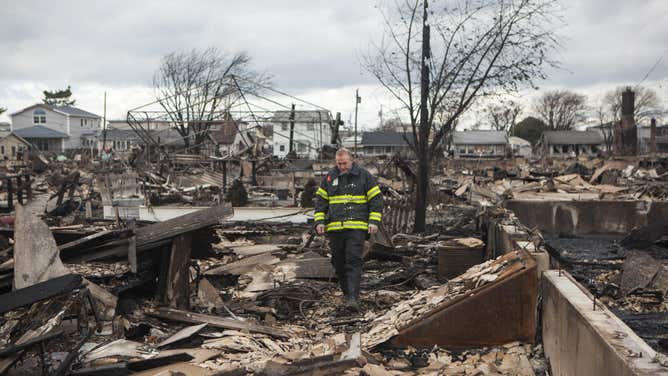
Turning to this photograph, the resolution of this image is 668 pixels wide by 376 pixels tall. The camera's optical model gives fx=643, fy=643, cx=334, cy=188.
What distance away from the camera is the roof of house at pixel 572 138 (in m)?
85.4

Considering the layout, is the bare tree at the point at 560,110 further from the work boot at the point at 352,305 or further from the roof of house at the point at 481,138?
the work boot at the point at 352,305

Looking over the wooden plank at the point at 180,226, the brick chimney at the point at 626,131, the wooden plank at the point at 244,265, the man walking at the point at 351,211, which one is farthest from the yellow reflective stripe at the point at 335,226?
the brick chimney at the point at 626,131

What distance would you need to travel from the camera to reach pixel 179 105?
50.7 metres

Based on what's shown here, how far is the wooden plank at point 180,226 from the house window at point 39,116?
81198mm

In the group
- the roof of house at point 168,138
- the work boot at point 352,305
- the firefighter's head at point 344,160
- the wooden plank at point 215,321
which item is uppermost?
the roof of house at point 168,138

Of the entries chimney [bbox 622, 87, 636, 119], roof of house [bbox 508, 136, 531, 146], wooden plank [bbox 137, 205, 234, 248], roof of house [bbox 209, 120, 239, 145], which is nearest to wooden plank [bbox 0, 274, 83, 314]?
wooden plank [bbox 137, 205, 234, 248]

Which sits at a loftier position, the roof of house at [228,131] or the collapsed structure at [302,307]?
the roof of house at [228,131]

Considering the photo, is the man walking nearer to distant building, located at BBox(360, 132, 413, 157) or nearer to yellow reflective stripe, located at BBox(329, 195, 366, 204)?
yellow reflective stripe, located at BBox(329, 195, 366, 204)

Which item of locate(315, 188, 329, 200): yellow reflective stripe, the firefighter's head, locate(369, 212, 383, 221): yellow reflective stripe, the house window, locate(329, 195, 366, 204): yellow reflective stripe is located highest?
the house window

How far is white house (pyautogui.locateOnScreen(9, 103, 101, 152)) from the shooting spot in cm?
7781

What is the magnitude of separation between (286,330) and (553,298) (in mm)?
2486

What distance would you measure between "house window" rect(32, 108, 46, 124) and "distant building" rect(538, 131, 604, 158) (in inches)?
2492

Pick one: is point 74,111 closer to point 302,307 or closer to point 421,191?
point 421,191

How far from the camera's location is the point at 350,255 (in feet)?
23.4
